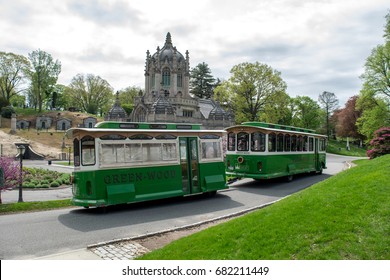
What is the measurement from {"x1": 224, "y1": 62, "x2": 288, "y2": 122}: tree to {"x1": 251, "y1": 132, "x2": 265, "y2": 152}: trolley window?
30.9m

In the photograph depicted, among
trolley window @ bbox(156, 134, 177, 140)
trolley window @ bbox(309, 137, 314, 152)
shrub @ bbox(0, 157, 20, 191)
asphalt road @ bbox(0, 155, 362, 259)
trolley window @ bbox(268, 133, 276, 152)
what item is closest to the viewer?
asphalt road @ bbox(0, 155, 362, 259)

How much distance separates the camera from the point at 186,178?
1460cm

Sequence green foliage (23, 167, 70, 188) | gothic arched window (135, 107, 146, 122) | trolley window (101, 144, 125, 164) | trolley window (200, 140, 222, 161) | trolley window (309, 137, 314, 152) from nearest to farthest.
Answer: trolley window (101, 144, 125, 164)
trolley window (200, 140, 222, 161)
green foliage (23, 167, 70, 188)
trolley window (309, 137, 314, 152)
gothic arched window (135, 107, 146, 122)

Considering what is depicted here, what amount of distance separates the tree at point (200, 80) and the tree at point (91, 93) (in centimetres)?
2654

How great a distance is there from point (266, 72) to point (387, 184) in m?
42.3

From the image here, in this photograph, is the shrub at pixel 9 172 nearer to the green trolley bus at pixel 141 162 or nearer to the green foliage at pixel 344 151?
the green trolley bus at pixel 141 162

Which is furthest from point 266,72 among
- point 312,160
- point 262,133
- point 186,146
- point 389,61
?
point 186,146

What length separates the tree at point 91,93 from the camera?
99.5 meters

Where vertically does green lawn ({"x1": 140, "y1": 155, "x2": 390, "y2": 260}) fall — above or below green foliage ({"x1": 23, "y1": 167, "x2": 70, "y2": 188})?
above

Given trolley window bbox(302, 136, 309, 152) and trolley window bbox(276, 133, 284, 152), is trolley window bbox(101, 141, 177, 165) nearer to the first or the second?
trolley window bbox(276, 133, 284, 152)

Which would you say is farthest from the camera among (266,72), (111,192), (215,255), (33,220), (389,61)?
(266,72)

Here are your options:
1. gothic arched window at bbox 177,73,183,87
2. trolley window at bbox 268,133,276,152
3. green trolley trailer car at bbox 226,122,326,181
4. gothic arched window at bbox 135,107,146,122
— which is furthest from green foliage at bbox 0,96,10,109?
trolley window at bbox 268,133,276,152

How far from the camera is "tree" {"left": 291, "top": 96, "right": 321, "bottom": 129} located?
7869 centimetres
